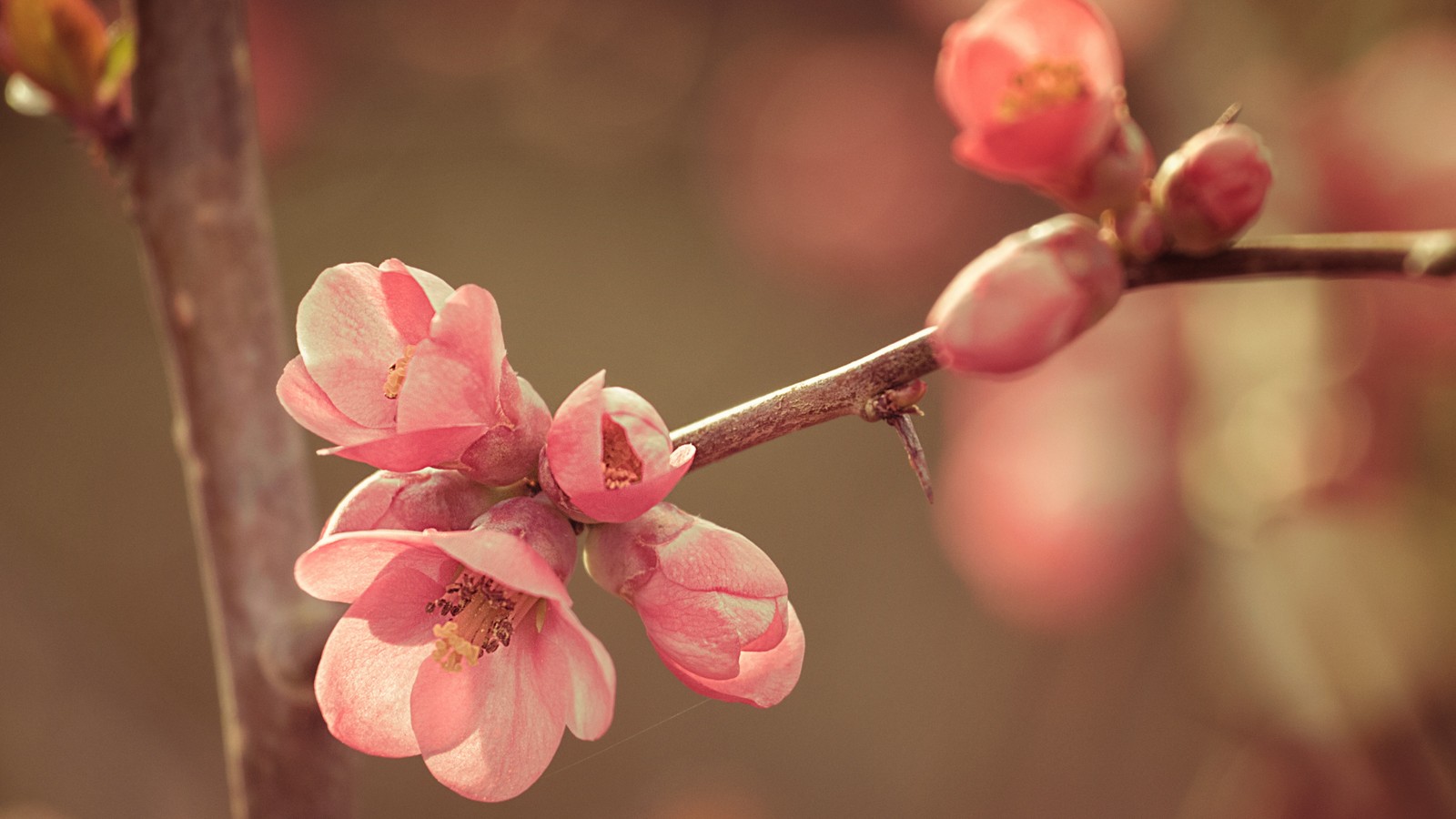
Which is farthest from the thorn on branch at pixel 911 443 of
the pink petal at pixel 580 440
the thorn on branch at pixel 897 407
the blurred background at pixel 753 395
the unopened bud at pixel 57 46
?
the blurred background at pixel 753 395

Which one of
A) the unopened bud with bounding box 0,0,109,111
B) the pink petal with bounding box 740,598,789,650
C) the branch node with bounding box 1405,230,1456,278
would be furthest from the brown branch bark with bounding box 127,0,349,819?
the branch node with bounding box 1405,230,1456,278

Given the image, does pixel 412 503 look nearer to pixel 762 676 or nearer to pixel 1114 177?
pixel 762 676

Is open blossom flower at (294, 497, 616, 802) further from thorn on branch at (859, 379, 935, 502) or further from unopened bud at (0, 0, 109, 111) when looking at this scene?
unopened bud at (0, 0, 109, 111)

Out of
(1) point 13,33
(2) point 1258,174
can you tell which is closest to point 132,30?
(1) point 13,33

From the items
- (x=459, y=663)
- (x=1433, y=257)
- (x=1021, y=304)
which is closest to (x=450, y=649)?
(x=459, y=663)

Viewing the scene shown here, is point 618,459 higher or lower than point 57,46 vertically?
lower

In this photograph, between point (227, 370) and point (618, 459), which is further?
point (227, 370)
